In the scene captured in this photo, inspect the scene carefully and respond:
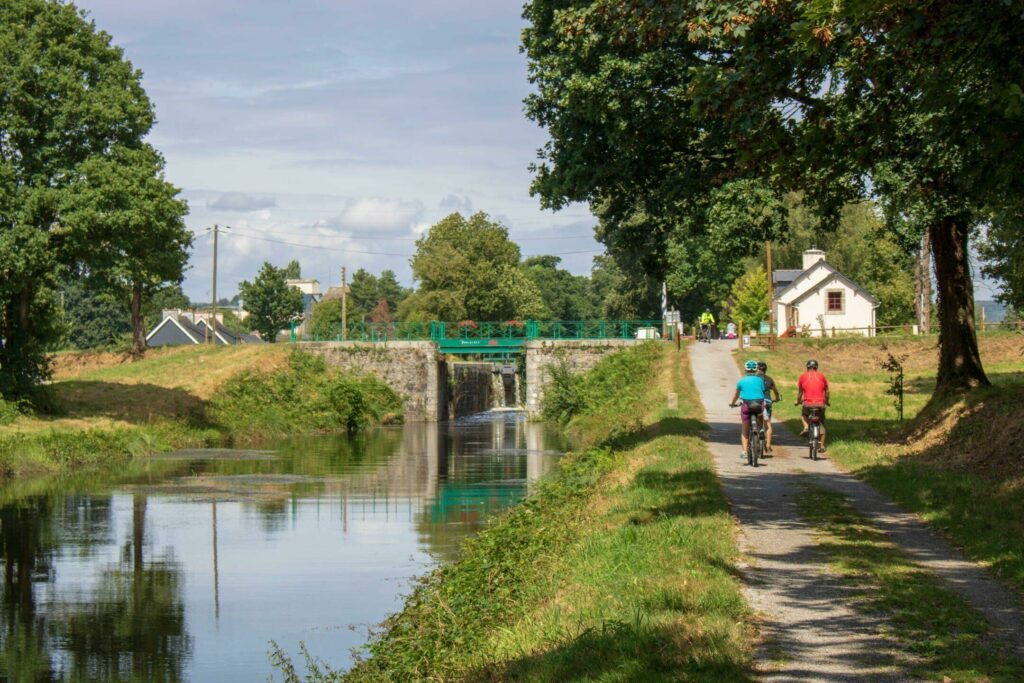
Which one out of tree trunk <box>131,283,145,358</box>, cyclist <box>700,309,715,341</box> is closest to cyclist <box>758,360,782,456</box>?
cyclist <box>700,309,715,341</box>

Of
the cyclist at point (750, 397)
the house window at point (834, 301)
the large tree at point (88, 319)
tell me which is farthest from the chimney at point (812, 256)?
the large tree at point (88, 319)

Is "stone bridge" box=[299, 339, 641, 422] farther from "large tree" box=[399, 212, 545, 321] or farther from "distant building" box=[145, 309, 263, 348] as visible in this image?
"distant building" box=[145, 309, 263, 348]

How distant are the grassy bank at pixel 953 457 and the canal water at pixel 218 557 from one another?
711 centimetres

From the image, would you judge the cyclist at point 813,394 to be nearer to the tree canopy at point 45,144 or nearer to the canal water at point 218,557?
the canal water at point 218,557

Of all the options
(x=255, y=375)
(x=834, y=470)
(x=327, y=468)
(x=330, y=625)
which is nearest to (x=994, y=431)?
(x=834, y=470)

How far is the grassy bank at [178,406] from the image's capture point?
118 ft

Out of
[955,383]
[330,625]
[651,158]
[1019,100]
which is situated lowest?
[330,625]

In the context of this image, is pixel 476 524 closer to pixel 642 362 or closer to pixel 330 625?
pixel 330 625

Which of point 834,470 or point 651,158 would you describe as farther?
point 651,158

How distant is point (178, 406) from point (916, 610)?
4162 centimetres

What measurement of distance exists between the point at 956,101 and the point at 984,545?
4.63 m

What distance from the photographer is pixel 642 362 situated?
59.6m

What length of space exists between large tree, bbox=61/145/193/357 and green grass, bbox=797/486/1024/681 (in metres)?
27.8

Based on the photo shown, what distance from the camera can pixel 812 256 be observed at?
268 feet
